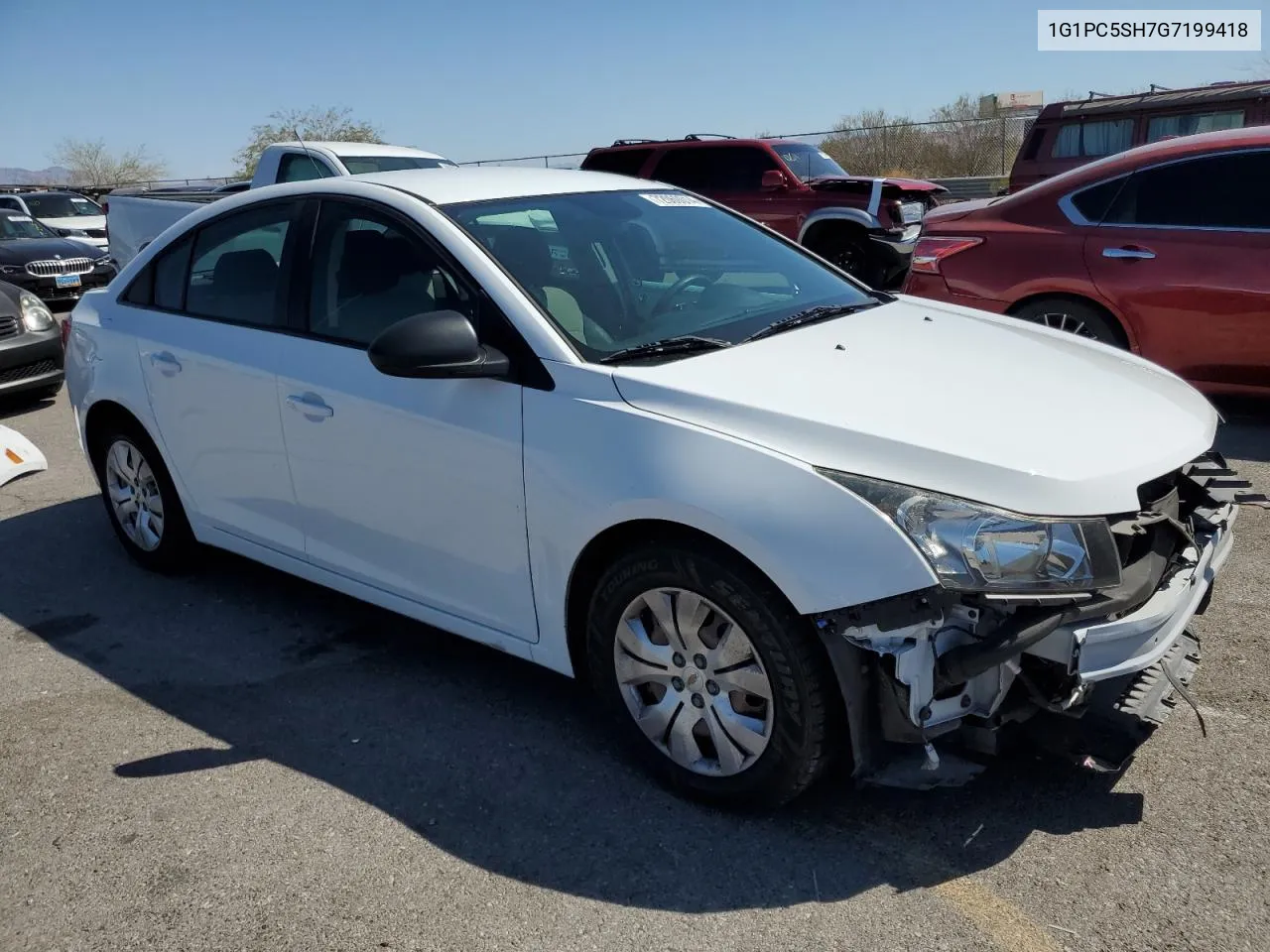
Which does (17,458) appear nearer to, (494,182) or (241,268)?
(241,268)

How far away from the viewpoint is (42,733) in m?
3.77

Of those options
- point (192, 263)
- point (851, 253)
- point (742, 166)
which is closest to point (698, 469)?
point (192, 263)

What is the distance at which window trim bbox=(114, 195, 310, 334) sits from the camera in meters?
4.13

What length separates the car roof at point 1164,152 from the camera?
6246 millimetres

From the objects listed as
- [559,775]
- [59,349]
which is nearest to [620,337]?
[559,775]

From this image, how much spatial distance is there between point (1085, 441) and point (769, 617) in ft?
3.07

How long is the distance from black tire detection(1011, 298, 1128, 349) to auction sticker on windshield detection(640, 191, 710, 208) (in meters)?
2.72

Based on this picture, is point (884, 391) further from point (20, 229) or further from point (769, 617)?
point (20, 229)

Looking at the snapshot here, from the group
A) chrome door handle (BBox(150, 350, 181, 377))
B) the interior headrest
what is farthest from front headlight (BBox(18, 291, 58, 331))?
the interior headrest

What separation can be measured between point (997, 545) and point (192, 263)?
3557 mm

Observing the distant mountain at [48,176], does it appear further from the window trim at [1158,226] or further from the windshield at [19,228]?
the window trim at [1158,226]

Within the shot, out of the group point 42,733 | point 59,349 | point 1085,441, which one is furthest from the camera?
point 59,349

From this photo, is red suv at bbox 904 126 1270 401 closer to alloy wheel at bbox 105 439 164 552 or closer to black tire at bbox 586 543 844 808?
black tire at bbox 586 543 844 808

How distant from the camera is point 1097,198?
6.59m
